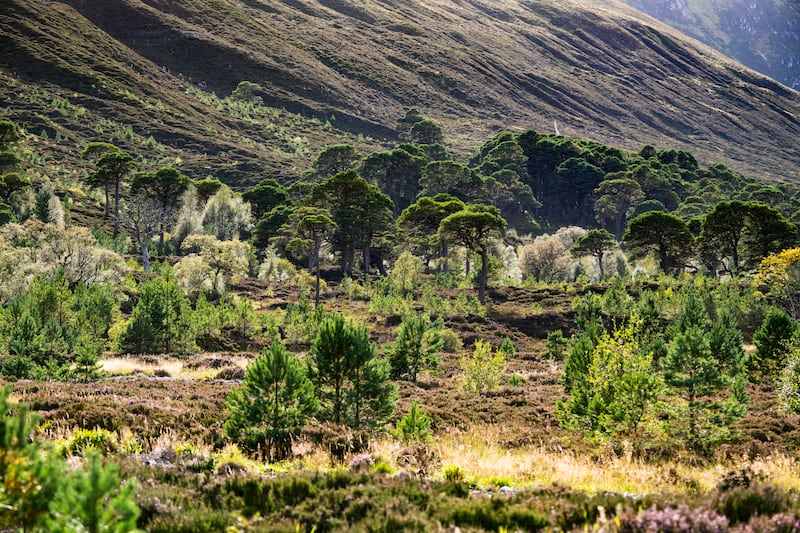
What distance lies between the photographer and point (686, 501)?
5652 millimetres

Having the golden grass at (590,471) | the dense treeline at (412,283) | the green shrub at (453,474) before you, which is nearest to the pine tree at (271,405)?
the dense treeline at (412,283)

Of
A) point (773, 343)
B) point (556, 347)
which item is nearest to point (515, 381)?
point (556, 347)

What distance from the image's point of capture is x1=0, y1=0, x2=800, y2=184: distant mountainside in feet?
327

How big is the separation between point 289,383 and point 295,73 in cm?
14250

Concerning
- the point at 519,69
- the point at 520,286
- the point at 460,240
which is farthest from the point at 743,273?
the point at 519,69

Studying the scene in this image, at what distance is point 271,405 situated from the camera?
10508mm

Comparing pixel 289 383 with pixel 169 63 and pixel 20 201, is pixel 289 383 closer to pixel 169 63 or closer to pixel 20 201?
pixel 20 201

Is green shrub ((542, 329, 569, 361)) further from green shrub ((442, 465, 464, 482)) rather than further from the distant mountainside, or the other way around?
the distant mountainside

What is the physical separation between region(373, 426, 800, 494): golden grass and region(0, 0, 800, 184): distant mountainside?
3364 inches

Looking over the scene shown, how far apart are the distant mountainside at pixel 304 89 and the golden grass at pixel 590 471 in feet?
280

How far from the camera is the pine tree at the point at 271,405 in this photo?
10.2m

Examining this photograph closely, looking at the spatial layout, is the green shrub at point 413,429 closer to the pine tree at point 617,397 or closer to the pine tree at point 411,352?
the pine tree at point 617,397

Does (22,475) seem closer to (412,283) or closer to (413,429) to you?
(413,429)

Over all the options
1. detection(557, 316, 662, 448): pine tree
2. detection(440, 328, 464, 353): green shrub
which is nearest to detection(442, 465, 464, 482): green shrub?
detection(557, 316, 662, 448): pine tree
